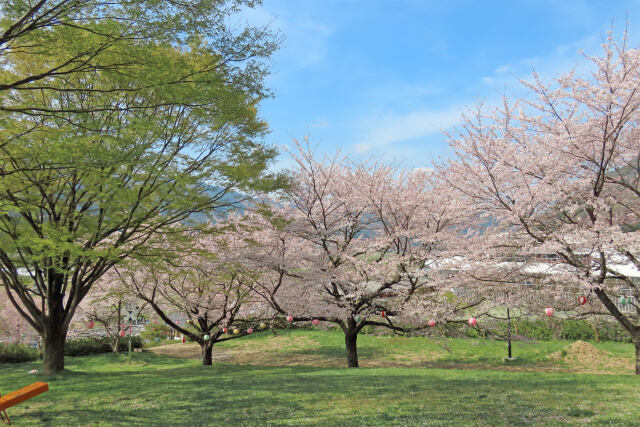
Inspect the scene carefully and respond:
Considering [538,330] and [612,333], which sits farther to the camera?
[538,330]

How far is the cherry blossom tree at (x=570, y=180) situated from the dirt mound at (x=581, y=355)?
7700 mm

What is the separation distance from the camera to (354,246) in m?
15.2

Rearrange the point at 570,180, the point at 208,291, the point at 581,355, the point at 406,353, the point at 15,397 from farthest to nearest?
1. the point at 406,353
2. the point at 581,355
3. the point at 208,291
4. the point at 570,180
5. the point at 15,397

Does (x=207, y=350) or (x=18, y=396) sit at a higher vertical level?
(x=18, y=396)

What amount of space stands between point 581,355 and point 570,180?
38.4ft

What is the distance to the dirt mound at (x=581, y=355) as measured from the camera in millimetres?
18569

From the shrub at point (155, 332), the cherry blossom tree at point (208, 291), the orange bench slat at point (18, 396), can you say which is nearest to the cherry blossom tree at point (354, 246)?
the cherry blossom tree at point (208, 291)

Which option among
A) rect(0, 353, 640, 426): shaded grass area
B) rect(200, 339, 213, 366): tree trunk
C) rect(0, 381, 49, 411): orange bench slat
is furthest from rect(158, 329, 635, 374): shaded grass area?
rect(0, 381, 49, 411): orange bench slat

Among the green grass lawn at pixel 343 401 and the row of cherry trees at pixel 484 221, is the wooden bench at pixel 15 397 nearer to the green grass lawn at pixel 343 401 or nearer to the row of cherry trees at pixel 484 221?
the green grass lawn at pixel 343 401

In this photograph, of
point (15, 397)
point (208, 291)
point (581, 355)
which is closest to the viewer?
point (15, 397)

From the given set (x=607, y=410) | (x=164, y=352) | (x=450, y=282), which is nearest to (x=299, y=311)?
(x=450, y=282)

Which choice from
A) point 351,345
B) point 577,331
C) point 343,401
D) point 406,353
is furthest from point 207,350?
point 577,331

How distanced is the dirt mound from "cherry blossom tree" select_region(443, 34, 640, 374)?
7.70 m

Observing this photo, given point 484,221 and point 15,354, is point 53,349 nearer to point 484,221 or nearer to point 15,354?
point 15,354
